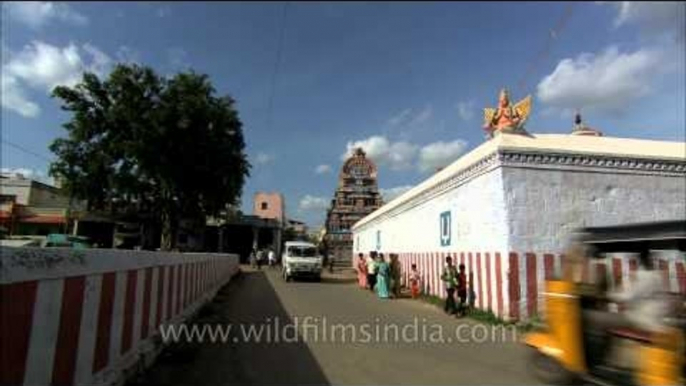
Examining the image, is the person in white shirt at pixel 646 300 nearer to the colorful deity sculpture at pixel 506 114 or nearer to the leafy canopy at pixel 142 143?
the colorful deity sculpture at pixel 506 114

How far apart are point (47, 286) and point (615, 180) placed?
1480 centimetres

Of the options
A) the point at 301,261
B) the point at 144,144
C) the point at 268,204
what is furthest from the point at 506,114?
the point at 268,204

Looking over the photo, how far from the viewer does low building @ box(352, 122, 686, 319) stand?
14.5m

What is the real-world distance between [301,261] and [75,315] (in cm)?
2787

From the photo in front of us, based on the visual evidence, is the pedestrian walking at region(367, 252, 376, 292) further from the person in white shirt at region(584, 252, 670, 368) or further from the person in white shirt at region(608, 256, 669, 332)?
the person in white shirt at region(608, 256, 669, 332)

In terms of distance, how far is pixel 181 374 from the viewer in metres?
7.61

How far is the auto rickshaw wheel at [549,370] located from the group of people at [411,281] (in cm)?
824

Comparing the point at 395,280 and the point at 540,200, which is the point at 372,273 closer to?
the point at 395,280

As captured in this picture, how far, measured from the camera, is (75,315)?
16.6 feet

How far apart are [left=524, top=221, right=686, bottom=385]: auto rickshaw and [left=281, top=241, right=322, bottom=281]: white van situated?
25.6 m

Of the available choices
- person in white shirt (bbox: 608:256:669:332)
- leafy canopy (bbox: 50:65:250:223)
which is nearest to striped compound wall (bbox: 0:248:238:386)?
person in white shirt (bbox: 608:256:669:332)

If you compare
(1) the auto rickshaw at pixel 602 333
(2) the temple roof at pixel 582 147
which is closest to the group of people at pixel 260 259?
(2) the temple roof at pixel 582 147

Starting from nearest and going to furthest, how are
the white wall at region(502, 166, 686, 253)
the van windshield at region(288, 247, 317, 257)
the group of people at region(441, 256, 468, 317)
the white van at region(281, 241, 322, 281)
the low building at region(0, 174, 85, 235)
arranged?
the white wall at region(502, 166, 686, 253)
the group of people at region(441, 256, 468, 317)
the white van at region(281, 241, 322, 281)
the van windshield at region(288, 247, 317, 257)
the low building at region(0, 174, 85, 235)

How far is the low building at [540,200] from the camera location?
14508 mm
